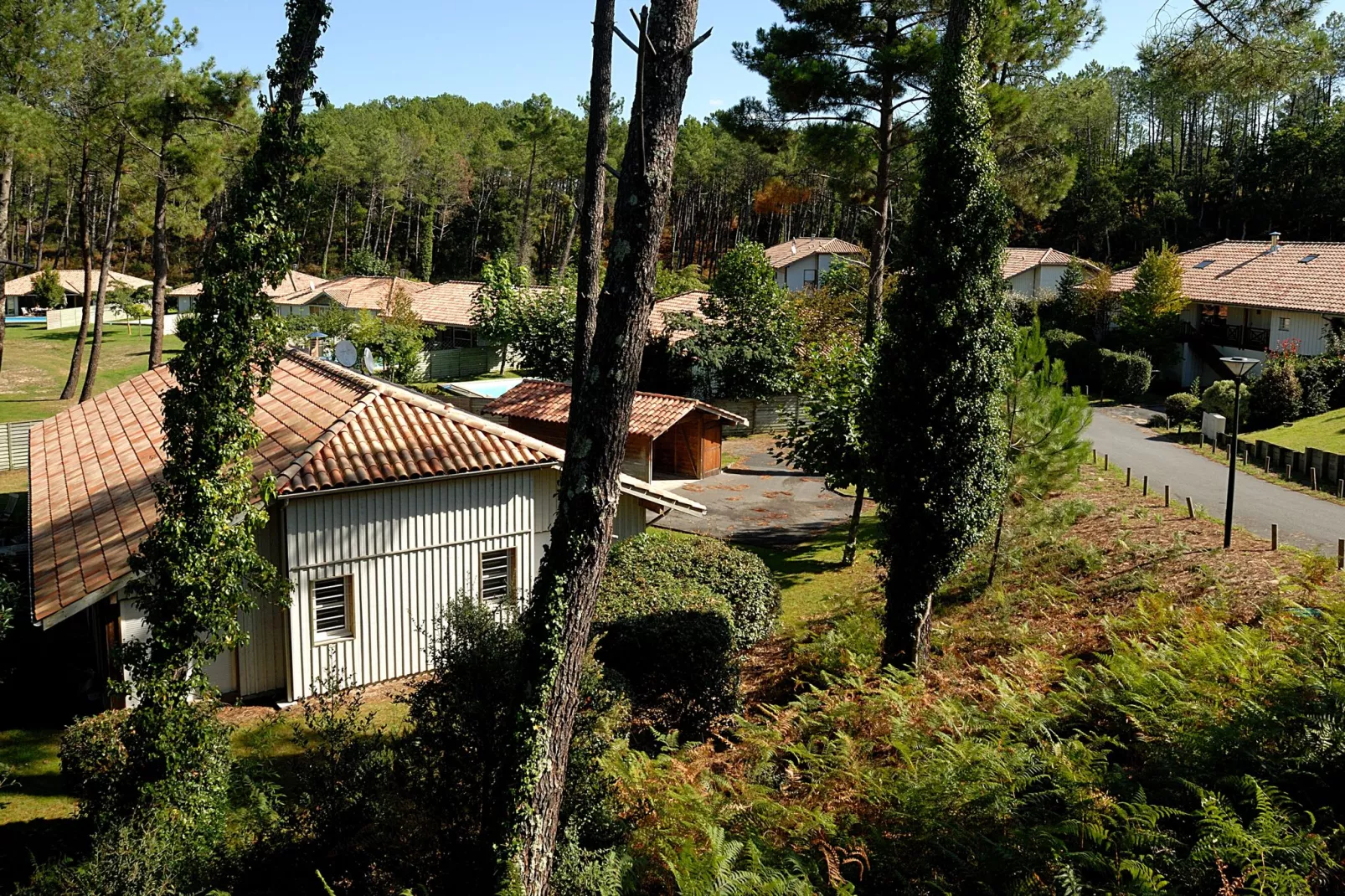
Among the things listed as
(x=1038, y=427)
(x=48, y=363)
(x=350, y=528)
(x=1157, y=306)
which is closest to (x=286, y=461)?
(x=350, y=528)

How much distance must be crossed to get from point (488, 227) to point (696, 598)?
73.9m

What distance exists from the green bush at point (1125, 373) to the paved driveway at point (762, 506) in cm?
1710

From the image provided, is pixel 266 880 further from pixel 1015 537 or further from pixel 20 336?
pixel 20 336

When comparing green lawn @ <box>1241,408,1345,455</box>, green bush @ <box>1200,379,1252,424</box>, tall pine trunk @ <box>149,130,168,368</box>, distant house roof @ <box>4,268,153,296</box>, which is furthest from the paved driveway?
distant house roof @ <box>4,268,153,296</box>

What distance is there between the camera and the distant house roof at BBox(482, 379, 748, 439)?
2755 cm

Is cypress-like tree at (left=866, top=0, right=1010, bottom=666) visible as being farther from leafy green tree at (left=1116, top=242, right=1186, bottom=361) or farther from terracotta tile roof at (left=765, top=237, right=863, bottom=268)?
terracotta tile roof at (left=765, top=237, right=863, bottom=268)

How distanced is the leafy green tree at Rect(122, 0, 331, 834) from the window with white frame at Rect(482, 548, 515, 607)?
247 inches

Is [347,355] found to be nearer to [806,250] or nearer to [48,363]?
[48,363]

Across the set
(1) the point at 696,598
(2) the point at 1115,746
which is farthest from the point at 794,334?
(2) the point at 1115,746

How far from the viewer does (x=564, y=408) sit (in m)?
28.9

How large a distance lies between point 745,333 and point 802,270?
26263mm

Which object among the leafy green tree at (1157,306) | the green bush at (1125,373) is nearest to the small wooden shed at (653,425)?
the green bush at (1125,373)

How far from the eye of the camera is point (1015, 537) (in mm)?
17500

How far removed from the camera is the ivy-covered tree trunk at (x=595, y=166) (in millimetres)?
15625
